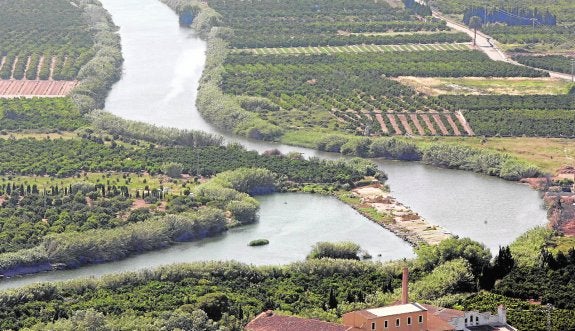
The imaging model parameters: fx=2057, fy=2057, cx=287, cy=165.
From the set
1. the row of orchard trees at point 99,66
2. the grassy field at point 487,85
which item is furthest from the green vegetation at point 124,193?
the grassy field at point 487,85

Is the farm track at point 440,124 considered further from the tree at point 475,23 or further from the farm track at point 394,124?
the tree at point 475,23

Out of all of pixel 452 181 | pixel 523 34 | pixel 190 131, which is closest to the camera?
pixel 452 181

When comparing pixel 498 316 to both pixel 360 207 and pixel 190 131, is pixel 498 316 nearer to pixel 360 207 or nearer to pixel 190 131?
pixel 360 207

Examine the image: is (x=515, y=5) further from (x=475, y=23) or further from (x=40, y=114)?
(x=40, y=114)

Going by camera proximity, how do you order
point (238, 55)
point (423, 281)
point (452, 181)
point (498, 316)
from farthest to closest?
point (238, 55), point (452, 181), point (423, 281), point (498, 316)

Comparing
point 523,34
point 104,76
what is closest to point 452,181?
point 104,76

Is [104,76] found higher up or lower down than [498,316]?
lower down

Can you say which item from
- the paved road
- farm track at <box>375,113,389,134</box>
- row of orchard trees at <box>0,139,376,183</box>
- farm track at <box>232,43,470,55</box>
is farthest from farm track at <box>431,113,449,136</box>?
farm track at <box>232,43,470,55</box>
